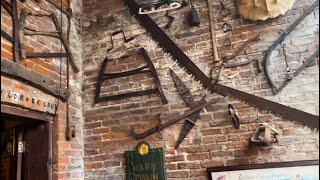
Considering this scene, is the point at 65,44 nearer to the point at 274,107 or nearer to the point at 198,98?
the point at 198,98

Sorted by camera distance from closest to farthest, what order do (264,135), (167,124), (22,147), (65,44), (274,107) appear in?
1. (264,135)
2. (274,107)
3. (22,147)
4. (167,124)
5. (65,44)

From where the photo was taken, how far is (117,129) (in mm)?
2760

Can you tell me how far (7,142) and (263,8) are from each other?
2.24 metres

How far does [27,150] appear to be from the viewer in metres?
2.47

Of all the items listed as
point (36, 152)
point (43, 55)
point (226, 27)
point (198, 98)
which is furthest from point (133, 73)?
point (36, 152)

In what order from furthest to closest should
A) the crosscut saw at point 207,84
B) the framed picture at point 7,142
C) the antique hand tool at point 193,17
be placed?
the antique hand tool at point 193,17
the framed picture at point 7,142
the crosscut saw at point 207,84

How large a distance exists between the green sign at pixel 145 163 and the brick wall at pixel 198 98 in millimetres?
52

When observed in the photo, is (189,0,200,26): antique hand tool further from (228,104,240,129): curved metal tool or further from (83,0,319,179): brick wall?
(228,104,240,129): curved metal tool

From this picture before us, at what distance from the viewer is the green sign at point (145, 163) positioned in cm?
255

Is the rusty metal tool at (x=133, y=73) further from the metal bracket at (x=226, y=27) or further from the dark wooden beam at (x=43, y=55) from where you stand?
the metal bracket at (x=226, y=27)

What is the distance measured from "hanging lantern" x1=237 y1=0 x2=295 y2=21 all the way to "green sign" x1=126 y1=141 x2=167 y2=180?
1257mm

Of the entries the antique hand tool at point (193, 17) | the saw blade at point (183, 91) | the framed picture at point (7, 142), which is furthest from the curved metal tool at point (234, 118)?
the framed picture at point (7, 142)

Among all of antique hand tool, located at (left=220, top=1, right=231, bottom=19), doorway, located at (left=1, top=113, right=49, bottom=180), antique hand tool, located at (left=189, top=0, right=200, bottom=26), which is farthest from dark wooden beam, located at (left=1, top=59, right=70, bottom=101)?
antique hand tool, located at (left=220, top=1, right=231, bottom=19)

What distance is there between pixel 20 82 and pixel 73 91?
603 mm
